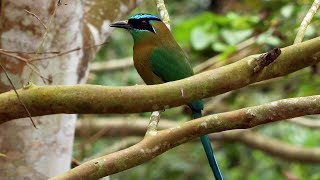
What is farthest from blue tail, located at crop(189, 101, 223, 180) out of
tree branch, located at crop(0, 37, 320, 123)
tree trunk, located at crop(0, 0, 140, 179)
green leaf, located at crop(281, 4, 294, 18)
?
green leaf, located at crop(281, 4, 294, 18)

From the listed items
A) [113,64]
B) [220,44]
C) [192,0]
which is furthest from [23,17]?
[192,0]

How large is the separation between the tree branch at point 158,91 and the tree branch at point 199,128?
0.09m

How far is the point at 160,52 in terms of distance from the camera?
9.95 ft

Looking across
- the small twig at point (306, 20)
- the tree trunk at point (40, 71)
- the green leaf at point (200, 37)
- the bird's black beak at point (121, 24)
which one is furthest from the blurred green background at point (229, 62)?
the small twig at point (306, 20)

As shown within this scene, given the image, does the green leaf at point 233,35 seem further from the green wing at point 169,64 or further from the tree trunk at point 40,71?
the tree trunk at point 40,71

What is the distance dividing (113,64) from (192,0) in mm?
1334

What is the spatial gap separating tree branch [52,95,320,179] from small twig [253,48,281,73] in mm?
123

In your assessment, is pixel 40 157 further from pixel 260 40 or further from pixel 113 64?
Answer: pixel 113 64

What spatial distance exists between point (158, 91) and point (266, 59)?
0.26m

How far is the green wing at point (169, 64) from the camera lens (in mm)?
2992

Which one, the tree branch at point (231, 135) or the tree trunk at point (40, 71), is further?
the tree branch at point (231, 135)

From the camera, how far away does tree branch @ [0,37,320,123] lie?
1675 mm

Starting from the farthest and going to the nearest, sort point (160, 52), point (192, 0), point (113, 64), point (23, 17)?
1. point (192, 0)
2. point (113, 64)
3. point (160, 52)
4. point (23, 17)

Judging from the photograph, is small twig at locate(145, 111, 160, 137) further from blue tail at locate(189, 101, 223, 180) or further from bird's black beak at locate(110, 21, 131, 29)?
bird's black beak at locate(110, 21, 131, 29)
